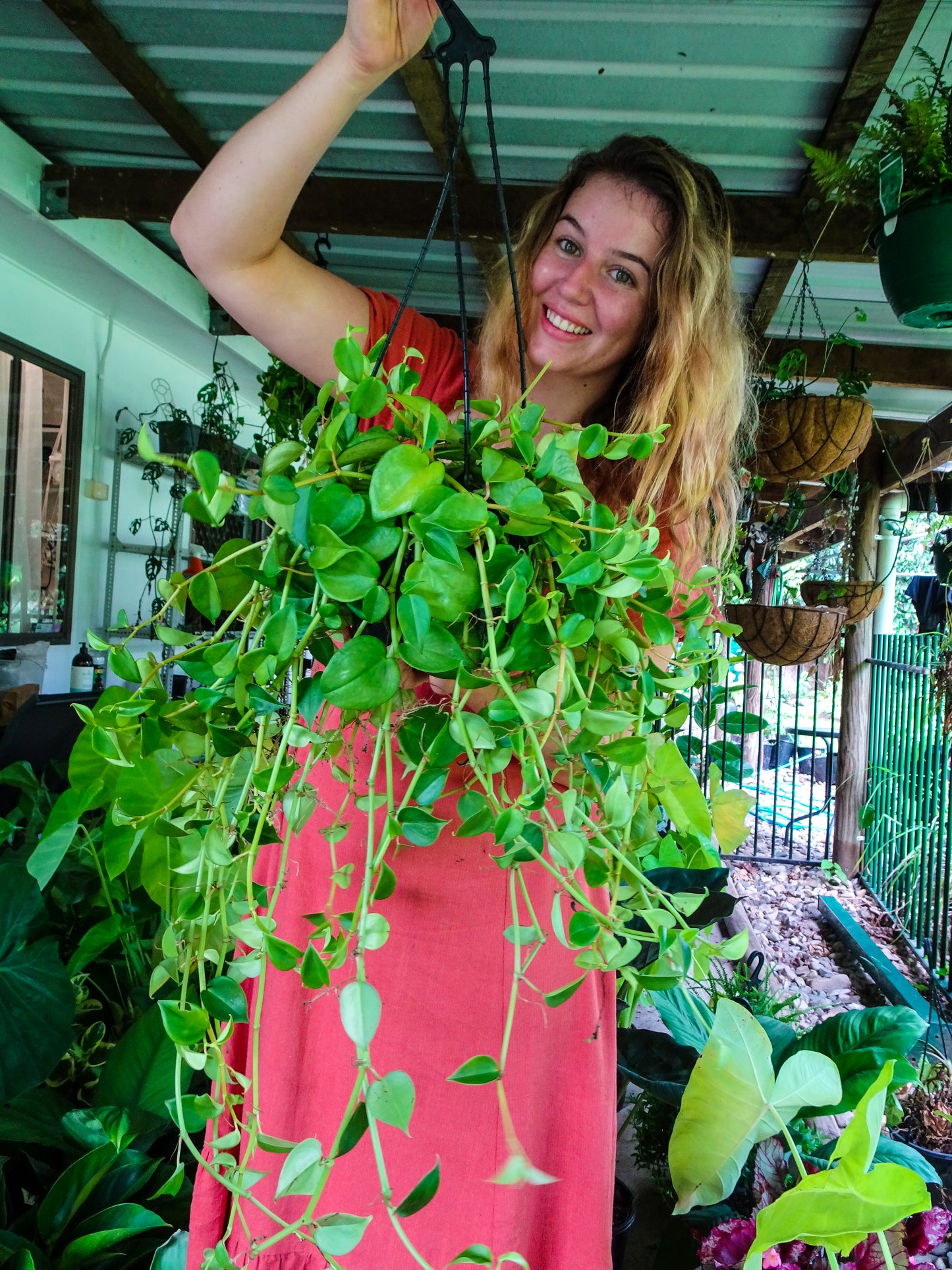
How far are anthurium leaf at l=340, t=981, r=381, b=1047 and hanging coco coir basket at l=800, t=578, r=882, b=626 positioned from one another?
334 cm

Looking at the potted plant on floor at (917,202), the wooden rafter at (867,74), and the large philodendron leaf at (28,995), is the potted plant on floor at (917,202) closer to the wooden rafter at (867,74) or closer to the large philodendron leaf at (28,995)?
the wooden rafter at (867,74)

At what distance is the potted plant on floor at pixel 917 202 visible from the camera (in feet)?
5.64

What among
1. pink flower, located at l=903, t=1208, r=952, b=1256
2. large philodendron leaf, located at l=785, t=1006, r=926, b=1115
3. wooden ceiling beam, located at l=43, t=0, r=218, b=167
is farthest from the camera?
A: wooden ceiling beam, located at l=43, t=0, r=218, b=167

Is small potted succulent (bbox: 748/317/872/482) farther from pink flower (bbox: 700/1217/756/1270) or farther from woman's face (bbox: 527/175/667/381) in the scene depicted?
pink flower (bbox: 700/1217/756/1270)

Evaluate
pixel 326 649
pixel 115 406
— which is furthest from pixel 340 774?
pixel 115 406

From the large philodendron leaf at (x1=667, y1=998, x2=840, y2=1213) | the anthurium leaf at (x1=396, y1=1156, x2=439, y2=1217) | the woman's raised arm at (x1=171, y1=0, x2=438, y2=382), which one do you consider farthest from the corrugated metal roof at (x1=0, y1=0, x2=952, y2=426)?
the anthurium leaf at (x1=396, y1=1156, x2=439, y2=1217)

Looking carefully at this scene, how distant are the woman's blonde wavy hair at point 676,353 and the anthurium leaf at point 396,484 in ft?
1.59

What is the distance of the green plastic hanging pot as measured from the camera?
5.64 ft

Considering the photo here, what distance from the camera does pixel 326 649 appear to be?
1.56ft

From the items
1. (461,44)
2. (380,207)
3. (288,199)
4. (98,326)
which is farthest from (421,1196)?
(98,326)

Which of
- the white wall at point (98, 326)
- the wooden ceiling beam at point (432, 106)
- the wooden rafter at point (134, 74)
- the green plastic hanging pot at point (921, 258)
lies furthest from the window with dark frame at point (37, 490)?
the green plastic hanging pot at point (921, 258)

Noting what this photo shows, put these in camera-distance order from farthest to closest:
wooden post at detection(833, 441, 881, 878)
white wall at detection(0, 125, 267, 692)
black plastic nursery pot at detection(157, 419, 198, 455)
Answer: wooden post at detection(833, 441, 881, 878) < black plastic nursery pot at detection(157, 419, 198, 455) < white wall at detection(0, 125, 267, 692)

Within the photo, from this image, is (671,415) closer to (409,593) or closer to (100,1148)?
(409,593)

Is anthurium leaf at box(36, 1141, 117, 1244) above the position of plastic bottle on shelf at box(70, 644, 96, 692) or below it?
below
